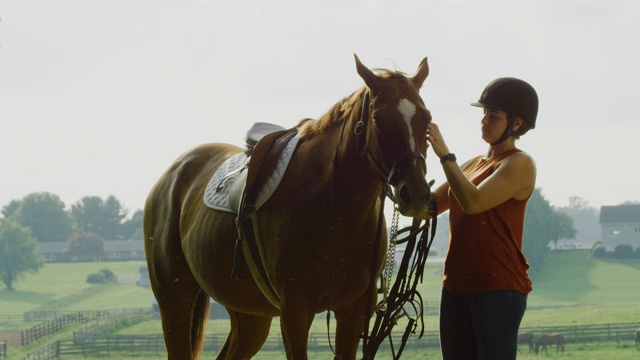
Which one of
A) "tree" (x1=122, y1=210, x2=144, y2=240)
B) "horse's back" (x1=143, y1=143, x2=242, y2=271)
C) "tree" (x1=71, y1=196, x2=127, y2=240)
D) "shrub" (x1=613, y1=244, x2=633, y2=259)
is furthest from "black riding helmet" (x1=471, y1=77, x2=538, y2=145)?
"tree" (x1=71, y1=196, x2=127, y2=240)

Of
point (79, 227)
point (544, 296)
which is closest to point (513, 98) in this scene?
point (544, 296)

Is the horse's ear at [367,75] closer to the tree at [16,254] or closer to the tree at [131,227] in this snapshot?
the tree at [16,254]

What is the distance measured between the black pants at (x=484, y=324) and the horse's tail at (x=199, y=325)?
2007mm

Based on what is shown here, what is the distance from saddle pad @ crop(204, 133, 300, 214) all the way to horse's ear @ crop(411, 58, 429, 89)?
70 centimetres

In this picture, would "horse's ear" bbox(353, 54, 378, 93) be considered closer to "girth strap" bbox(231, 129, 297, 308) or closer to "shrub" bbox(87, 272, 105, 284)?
"girth strap" bbox(231, 129, 297, 308)

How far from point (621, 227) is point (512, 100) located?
95.3 m

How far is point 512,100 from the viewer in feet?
10.7

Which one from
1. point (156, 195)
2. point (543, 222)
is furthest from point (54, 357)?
point (543, 222)

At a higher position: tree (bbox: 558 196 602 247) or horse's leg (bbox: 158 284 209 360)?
horse's leg (bbox: 158 284 209 360)

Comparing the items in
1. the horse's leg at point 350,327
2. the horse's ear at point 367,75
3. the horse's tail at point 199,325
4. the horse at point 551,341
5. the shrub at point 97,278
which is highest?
the horse's ear at point 367,75

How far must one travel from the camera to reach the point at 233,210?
4098 millimetres

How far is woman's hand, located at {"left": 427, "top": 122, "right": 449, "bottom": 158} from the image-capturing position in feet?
10.4

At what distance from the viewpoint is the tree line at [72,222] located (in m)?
102

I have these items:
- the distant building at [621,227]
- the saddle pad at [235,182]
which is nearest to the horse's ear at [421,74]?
the saddle pad at [235,182]
